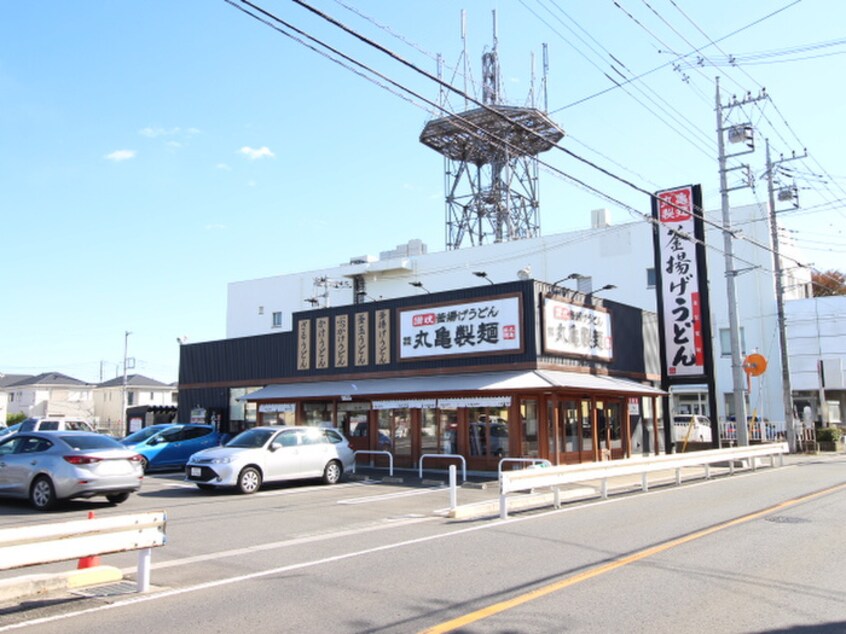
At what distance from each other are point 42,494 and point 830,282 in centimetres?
5621

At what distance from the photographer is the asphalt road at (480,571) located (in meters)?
5.91

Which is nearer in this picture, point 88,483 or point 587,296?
point 88,483

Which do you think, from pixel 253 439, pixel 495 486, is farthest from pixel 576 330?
pixel 253 439

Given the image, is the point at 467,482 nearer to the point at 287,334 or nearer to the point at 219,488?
the point at 219,488

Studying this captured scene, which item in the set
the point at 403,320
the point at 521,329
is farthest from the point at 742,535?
the point at 403,320

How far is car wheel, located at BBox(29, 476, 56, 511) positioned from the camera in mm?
12898

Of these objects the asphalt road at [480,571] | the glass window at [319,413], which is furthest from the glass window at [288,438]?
the glass window at [319,413]

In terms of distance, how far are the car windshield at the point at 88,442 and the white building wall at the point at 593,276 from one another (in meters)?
21.7

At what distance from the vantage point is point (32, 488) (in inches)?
519

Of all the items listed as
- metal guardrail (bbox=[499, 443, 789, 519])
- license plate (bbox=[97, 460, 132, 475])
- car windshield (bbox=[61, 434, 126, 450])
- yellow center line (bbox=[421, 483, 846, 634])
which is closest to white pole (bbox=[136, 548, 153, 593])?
yellow center line (bbox=[421, 483, 846, 634])

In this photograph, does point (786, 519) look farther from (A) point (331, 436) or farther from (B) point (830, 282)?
(B) point (830, 282)

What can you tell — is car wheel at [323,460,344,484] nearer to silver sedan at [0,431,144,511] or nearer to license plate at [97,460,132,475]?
silver sedan at [0,431,144,511]

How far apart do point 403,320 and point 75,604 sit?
1702 cm

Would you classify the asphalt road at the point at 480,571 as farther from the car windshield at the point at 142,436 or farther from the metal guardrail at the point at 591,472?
the car windshield at the point at 142,436
